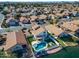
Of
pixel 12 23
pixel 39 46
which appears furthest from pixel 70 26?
pixel 12 23

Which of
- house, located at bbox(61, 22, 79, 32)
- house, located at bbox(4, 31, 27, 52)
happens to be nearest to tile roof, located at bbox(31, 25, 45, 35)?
house, located at bbox(4, 31, 27, 52)

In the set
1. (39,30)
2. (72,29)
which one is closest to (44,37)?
(39,30)

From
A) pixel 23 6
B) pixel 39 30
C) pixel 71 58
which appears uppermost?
pixel 23 6

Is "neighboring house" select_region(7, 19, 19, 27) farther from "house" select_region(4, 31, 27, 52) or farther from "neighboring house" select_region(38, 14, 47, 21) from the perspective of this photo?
"neighboring house" select_region(38, 14, 47, 21)

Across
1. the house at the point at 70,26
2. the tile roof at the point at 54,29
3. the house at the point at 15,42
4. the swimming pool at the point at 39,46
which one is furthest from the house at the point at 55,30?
the house at the point at 15,42

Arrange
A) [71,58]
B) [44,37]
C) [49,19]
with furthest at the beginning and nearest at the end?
1. [49,19]
2. [44,37]
3. [71,58]

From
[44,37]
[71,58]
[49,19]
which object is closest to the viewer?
[71,58]

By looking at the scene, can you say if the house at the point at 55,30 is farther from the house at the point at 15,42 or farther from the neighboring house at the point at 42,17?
the house at the point at 15,42

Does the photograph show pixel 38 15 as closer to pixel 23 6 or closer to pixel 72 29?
pixel 23 6
